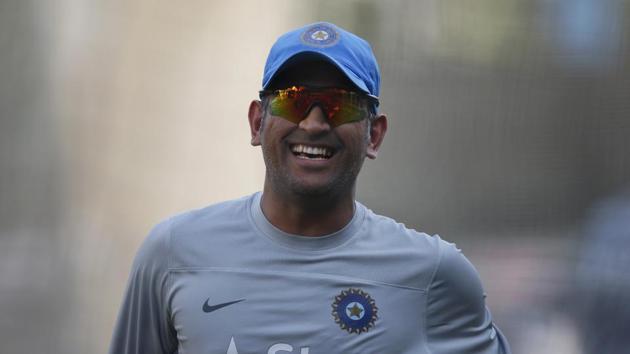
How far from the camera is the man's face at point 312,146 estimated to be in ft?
9.81

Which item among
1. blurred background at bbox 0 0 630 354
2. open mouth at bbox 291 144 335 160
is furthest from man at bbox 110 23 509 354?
blurred background at bbox 0 0 630 354

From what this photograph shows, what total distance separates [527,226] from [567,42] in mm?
814

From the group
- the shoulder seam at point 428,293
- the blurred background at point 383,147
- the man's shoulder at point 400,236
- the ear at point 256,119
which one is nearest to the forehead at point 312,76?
the ear at point 256,119

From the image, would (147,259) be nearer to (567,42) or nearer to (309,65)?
(309,65)

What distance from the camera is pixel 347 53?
120 inches

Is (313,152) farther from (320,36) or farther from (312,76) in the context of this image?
(320,36)

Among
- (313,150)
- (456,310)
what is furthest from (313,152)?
(456,310)

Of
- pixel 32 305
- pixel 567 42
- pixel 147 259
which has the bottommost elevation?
pixel 32 305

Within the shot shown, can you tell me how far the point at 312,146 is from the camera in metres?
3.00

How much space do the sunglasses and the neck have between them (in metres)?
0.21

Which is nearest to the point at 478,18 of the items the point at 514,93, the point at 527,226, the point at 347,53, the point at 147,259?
the point at 514,93

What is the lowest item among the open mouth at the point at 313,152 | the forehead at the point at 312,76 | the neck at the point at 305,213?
the neck at the point at 305,213

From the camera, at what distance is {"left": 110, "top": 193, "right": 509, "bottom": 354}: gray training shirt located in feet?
9.52

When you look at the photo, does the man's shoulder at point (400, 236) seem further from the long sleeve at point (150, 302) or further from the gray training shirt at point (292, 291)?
the long sleeve at point (150, 302)
